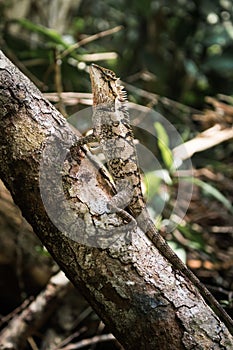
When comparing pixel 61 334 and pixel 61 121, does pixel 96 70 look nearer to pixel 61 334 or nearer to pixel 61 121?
pixel 61 121

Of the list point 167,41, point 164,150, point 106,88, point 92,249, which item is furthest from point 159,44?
point 92,249

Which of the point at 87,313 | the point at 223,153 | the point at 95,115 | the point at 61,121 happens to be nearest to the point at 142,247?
the point at 61,121

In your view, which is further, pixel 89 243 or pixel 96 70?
pixel 96 70

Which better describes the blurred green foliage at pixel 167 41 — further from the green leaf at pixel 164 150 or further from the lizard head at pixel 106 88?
the lizard head at pixel 106 88

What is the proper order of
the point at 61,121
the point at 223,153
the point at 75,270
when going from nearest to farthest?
Result: the point at 75,270
the point at 61,121
the point at 223,153

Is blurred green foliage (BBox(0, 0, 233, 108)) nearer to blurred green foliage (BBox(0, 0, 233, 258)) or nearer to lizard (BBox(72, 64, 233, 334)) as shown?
blurred green foliage (BBox(0, 0, 233, 258))

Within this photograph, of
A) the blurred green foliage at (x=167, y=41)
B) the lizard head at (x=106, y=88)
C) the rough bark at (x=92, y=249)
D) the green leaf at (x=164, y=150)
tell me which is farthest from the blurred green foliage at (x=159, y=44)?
the rough bark at (x=92, y=249)

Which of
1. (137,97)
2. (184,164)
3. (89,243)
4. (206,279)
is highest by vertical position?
(137,97)
